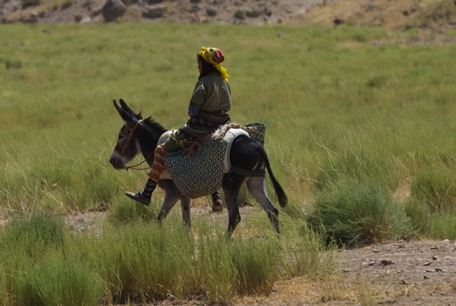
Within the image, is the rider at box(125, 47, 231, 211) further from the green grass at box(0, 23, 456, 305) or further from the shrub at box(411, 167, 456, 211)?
the shrub at box(411, 167, 456, 211)

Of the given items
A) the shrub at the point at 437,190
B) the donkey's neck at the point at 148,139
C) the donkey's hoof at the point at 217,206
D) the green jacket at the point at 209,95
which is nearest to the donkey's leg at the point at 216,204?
the donkey's hoof at the point at 217,206

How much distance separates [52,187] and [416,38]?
1241 inches

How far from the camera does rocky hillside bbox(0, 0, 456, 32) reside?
49.9 meters

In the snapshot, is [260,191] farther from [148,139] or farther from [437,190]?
[437,190]

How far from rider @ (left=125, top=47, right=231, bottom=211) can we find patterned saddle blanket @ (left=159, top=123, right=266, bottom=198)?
0.40 feet

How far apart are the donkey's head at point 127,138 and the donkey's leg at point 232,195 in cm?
137

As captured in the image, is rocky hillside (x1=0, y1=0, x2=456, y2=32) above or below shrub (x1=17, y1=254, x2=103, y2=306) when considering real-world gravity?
below

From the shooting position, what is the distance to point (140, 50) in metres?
41.2

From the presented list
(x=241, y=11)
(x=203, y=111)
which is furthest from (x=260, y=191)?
(x=241, y=11)

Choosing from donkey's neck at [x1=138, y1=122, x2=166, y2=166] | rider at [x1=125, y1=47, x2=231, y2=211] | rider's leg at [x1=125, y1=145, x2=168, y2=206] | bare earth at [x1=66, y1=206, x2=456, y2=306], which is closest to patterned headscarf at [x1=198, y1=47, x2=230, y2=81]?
rider at [x1=125, y1=47, x2=231, y2=211]

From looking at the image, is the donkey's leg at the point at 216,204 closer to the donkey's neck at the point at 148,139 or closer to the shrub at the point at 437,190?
the donkey's neck at the point at 148,139

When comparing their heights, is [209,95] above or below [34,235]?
above

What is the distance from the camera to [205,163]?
30.6 feet

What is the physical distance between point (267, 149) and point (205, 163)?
199 inches
